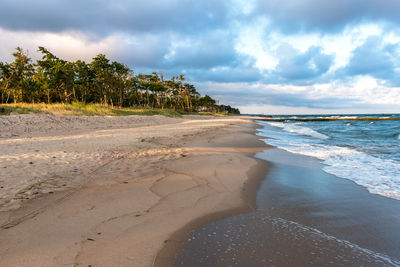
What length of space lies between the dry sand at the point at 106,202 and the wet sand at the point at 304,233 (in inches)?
14.0

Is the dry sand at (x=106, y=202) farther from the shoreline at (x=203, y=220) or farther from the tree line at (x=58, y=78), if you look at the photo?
the tree line at (x=58, y=78)

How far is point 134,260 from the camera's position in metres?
2.13

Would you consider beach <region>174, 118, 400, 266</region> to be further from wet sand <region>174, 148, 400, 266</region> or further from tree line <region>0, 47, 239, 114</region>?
tree line <region>0, 47, 239, 114</region>

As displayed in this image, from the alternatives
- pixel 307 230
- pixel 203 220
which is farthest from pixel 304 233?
pixel 203 220

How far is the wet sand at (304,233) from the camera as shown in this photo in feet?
7.37

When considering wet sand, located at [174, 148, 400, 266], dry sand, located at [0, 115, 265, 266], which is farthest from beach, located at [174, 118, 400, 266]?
dry sand, located at [0, 115, 265, 266]

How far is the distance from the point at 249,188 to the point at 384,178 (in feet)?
13.9

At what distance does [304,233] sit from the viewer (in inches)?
109

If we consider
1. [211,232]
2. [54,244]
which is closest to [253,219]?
[211,232]

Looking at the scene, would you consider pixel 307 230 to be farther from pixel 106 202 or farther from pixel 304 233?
pixel 106 202

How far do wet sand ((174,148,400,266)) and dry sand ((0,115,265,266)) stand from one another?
1.17ft

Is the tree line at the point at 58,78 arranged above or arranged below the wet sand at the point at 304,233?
above

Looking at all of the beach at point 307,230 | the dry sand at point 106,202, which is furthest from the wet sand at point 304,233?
the dry sand at point 106,202

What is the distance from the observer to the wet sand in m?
2.25
